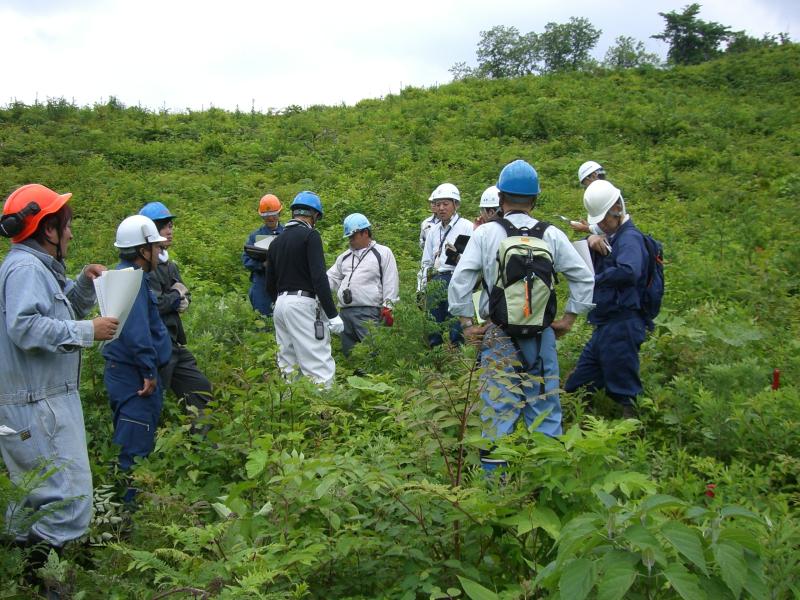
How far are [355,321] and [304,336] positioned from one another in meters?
1.17

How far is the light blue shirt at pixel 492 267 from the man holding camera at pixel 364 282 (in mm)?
3245

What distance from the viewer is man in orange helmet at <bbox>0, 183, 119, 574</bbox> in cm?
372

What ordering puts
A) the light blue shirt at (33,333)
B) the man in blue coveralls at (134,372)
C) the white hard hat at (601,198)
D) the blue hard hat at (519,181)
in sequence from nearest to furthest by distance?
the light blue shirt at (33,333)
the blue hard hat at (519,181)
the man in blue coveralls at (134,372)
the white hard hat at (601,198)

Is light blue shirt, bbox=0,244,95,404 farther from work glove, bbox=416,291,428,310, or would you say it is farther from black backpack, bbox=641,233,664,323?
black backpack, bbox=641,233,664,323

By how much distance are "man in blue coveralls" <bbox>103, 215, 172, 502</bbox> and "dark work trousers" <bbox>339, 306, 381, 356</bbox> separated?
3.28 metres

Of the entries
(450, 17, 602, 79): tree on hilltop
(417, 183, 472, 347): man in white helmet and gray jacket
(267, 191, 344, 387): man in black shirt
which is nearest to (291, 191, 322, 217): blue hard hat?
(267, 191, 344, 387): man in black shirt

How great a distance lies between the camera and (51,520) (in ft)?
12.4

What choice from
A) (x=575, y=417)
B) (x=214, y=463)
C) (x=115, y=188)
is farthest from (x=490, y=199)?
(x=115, y=188)

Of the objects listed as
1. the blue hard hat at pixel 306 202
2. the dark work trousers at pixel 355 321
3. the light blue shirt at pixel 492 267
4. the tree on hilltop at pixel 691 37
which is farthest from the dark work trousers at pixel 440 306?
the tree on hilltop at pixel 691 37

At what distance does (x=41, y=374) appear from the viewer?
384 centimetres

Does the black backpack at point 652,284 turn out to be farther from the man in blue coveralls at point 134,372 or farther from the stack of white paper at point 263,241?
the stack of white paper at point 263,241

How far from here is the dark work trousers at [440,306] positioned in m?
7.19

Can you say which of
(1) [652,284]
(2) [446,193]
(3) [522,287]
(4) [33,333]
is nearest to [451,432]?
(3) [522,287]

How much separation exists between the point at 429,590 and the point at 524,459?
678mm
